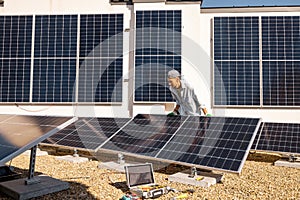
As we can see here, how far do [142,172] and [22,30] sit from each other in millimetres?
8239

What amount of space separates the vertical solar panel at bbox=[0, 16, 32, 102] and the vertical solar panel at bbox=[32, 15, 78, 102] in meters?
0.30

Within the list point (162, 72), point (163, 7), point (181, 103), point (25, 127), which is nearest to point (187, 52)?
point (162, 72)

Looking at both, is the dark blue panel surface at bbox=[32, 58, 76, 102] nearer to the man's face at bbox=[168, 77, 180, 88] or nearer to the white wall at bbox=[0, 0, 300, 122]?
the white wall at bbox=[0, 0, 300, 122]

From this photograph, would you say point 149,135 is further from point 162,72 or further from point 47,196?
point 162,72

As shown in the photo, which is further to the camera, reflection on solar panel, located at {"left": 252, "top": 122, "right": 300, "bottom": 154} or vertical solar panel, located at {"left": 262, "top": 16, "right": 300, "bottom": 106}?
vertical solar panel, located at {"left": 262, "top": 16, "right": 300, "bottom": 106}

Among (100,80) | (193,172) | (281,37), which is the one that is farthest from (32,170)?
(281,37)

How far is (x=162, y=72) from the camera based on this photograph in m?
9.67

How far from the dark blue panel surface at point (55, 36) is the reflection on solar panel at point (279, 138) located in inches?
269

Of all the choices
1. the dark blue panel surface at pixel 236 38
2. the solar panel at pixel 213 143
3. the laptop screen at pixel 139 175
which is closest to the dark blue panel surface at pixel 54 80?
the dark blue panel surface at pixel 236 38

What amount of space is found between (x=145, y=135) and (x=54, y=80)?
562 centimetres

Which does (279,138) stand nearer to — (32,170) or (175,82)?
(175,82)

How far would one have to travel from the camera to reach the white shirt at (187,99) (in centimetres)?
600

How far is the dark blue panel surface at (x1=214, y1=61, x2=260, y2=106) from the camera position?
956cm

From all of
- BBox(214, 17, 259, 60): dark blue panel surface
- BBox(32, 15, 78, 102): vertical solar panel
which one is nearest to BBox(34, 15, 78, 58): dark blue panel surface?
BBox(32, 15, 78, 102): vertical solar panel
